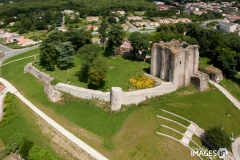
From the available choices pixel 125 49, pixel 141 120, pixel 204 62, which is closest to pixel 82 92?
pixel 141 120

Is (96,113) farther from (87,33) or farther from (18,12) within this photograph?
(18,12)

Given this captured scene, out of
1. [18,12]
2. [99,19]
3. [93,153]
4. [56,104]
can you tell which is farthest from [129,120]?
[18,12]

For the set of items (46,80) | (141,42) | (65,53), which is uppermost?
(141,42)

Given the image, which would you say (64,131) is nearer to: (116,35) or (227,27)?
(116,35)

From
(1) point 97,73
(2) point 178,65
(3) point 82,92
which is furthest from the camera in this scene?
(2) point 178,65

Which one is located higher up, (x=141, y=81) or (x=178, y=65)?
(x=178, y=65)

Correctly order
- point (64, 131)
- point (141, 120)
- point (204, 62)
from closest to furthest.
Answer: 1. point (64, 131)
2. point (141, 120)
3. point (204, 62)

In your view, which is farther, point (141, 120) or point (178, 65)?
point (178, 65)

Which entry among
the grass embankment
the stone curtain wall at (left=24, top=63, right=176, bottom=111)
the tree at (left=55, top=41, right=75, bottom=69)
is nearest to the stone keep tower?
the stone curtain wall at (left=24, top=63, right=176, bottom=111)

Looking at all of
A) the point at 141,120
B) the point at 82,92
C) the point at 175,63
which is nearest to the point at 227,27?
the point at 175,63
